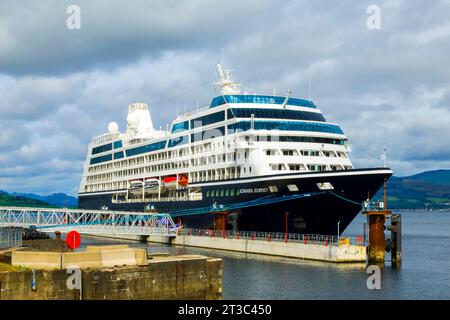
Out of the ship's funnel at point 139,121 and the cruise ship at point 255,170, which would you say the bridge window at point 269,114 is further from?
the ship's funnel at point 139,121

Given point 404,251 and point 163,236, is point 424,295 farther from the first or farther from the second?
point 163,236

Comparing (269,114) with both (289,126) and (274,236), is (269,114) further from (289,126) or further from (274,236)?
(274,236)

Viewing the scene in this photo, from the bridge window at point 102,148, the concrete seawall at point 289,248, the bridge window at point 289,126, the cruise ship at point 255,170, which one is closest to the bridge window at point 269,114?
the cruise ship at point 255,170

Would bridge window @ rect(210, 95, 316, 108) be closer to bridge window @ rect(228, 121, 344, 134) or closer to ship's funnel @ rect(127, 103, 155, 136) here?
bridge window @ rect(228, 121, 344, 134)

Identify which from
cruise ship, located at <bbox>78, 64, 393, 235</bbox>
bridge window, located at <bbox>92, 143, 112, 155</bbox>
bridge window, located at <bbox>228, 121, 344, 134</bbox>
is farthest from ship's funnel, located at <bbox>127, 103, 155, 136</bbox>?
bridge window, located at <bbox>228, 121, 344, 134</bbox>

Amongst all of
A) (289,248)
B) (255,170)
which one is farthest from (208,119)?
(289,248)

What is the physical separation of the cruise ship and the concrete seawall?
6.51 feet

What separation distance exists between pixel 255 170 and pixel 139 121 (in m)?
44.1

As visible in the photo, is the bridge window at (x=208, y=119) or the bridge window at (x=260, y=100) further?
the bridge window at (x=208, y=119)

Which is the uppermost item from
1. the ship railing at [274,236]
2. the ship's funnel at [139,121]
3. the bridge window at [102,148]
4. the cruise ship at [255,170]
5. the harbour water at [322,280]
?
the ship's funnel at [139,121]

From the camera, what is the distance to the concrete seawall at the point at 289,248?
4684cm

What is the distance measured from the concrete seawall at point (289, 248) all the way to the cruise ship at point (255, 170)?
198 centimetres

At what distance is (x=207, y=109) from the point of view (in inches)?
2618

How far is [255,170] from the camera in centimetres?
5641
